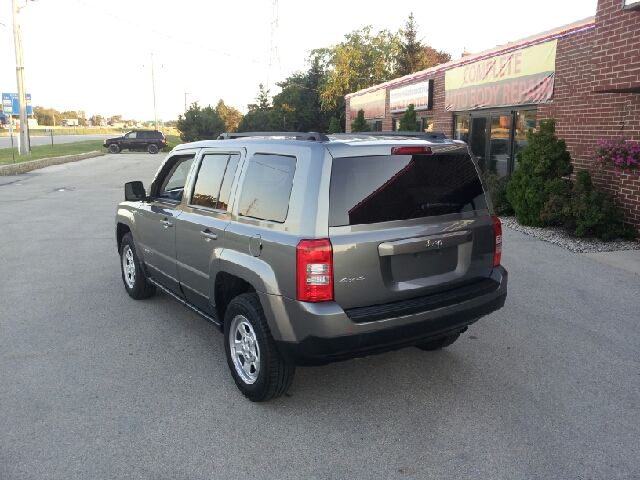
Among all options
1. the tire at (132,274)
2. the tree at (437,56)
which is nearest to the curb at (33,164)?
the tire at (132,274)

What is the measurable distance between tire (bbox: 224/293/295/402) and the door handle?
536 millimetres

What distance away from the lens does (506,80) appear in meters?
13.7

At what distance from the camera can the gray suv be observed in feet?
11.1

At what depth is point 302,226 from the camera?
339cm

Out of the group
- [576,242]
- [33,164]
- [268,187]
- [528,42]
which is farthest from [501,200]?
[33,164]

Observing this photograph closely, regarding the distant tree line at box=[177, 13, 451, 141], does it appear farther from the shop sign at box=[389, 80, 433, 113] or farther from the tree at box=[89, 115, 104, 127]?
the tree at box=[89, 115, 104, 127]

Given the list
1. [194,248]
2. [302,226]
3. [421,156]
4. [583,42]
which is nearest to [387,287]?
[302,226]

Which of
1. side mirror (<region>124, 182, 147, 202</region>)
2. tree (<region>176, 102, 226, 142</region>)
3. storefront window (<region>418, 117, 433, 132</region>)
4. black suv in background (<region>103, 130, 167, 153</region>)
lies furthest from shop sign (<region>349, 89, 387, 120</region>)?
tree (<region>176, 102, 226, 142</region>)

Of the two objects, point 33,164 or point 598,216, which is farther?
point 33,164

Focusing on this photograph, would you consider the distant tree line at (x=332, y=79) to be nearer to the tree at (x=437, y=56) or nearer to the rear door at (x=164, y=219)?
the tree at (x=437, y=56)

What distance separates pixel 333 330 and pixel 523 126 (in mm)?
11470

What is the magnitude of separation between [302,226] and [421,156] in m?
1.01

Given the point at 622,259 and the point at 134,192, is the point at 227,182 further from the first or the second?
the point at 622,259

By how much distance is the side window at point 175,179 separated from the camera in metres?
5.08
